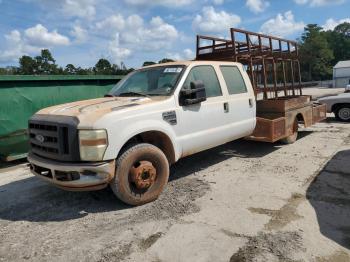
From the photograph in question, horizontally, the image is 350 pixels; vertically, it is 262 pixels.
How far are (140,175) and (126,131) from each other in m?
0.63

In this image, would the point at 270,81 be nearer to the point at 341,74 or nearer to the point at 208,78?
the point at 208,78

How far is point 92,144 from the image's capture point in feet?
13.4

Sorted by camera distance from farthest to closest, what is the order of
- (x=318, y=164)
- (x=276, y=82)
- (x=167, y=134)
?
1. (x=276, y=82)
2. (x=318, y=164)
3. (x=167, y=134)

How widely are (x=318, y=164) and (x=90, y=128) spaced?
428 cm

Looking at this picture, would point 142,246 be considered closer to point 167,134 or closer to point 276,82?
point 167,134

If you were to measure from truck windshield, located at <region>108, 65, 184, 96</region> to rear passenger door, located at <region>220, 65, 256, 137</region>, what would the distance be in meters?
1.14

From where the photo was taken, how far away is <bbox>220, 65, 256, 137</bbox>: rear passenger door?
6184mm

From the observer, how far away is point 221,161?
683 cm

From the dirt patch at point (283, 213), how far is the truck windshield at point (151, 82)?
216cm

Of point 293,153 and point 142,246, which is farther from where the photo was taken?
point 293,153

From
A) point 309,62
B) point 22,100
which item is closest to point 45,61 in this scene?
point 309,62

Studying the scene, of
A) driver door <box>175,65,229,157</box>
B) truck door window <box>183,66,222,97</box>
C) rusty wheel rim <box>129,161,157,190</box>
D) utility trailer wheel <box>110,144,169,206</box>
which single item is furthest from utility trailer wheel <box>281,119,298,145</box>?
rusty wheel rim <box>129,161,157,190</box>

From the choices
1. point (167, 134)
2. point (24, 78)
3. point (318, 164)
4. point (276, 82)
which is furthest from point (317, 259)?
point (24, 78)

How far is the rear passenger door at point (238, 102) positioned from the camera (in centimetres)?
618
